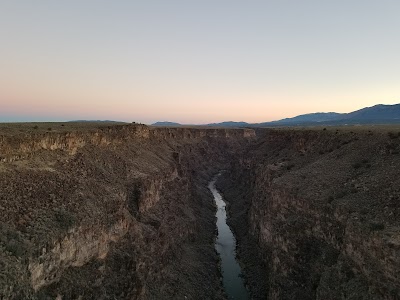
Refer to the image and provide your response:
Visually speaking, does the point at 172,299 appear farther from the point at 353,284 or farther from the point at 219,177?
the point at 219,177

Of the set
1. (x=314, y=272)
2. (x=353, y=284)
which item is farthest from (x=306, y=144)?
(x=353, y=284)

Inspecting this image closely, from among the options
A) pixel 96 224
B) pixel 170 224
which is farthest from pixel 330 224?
pixel 170 224

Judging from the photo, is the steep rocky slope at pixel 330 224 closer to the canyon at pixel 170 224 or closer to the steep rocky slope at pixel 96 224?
the canyon at pixel 170 224

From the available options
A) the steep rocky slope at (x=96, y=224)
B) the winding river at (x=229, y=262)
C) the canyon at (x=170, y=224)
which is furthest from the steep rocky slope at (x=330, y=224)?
the steep rocky slope at (x=96, y=224)

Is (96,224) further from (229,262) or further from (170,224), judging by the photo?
(229,262)

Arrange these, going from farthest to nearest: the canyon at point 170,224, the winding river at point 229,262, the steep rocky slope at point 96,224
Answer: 1. the winding river at point 229,262
2. the canyon at point 170,224
3. the steep rocky slope at point 96,224

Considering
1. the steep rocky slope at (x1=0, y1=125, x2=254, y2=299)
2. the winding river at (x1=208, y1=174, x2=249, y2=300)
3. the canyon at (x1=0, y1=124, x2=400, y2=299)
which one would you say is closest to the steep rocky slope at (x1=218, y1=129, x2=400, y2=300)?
the canyon at (x1=0, y1=124, x2=400, y2=299)
